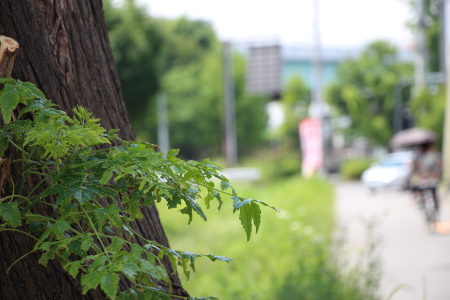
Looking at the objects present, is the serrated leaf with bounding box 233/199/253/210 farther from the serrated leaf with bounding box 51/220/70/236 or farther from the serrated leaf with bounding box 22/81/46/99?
the serrated leaf with bounding box 22/81/46/99

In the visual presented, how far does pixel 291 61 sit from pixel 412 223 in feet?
216

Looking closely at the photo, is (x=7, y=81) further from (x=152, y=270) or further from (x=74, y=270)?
(x=152, y=270)

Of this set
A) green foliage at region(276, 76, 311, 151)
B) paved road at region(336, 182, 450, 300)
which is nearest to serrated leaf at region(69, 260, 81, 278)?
paved road at region(336, 182, 450, 300)

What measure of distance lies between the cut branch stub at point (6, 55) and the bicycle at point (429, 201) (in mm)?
12926

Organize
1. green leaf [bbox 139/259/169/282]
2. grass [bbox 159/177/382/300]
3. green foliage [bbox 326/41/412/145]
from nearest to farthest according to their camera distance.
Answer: green leaf [bbox 139/259/169/282] → grass [bbox 159/177/382/300] → green foliage [bbox 326/41/412/145]

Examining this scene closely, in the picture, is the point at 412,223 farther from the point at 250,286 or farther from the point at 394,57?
the point at 394,57

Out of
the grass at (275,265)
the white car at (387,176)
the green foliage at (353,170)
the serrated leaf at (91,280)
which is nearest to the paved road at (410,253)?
the grass at (275,265)

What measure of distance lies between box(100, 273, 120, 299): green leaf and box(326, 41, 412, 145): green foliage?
51143mm

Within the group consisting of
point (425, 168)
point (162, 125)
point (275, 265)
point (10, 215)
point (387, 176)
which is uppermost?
point (10, 215)

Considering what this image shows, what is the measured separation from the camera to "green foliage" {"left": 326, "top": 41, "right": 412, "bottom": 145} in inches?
2077

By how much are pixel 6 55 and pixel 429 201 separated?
13152 millimetres

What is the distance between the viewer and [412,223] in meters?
16.6

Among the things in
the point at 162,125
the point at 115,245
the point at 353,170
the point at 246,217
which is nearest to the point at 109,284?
the point at 115,245

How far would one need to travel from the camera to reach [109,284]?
5.49ft
